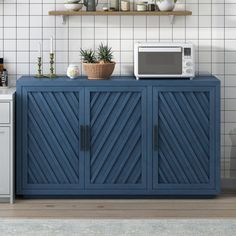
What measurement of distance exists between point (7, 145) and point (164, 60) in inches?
49.9

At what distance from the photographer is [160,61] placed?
637cm

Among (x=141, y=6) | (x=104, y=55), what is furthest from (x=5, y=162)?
(x=141, y=6)

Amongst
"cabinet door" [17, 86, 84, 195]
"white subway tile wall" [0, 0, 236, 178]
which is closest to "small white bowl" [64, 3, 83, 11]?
"white subway tile wall" [0, 0, 236, 178]

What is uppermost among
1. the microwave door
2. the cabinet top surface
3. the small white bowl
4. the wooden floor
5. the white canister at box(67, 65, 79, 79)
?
the small white bowl

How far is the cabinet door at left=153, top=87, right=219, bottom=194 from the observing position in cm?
629

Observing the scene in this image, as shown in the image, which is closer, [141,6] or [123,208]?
[123,208]

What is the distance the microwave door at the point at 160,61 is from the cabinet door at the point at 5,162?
106 centimetres

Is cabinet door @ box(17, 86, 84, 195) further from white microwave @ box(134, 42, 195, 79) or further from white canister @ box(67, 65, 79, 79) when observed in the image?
white microwave @ box(134, 42, 195, 79)

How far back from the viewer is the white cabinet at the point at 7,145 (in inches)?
243

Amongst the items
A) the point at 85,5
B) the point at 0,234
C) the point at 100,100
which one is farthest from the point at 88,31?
the point at 0,234

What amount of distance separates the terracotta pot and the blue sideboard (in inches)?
3.8

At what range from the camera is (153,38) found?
669cm

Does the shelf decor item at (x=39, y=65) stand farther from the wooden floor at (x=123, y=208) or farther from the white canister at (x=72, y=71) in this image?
the wooden floor at (x=123, y=208)

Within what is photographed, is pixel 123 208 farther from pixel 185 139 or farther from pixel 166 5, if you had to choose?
pixel 166 5
